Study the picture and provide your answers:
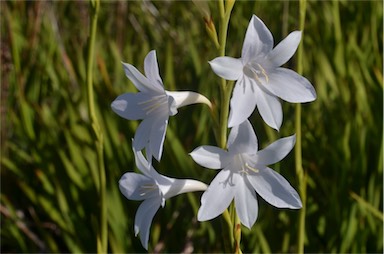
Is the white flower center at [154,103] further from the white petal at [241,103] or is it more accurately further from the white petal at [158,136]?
the white petal at [241,103]

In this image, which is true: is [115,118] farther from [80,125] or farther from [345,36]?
[345,36]

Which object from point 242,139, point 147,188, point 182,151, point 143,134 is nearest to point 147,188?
point 147,188

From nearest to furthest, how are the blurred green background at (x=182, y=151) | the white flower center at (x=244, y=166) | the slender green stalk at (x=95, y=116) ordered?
1. the white flower center at (x=244, y=166)
2. the slender green stalk at (x=95, y=116)
3. the blurred green background at (x=182, y=151)

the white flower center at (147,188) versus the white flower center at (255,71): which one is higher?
the white flower center at (255,71)

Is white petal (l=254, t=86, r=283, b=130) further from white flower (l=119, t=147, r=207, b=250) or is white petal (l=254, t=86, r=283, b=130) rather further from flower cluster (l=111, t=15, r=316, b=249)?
white flower (l=119, t=147, r=207, b=250)

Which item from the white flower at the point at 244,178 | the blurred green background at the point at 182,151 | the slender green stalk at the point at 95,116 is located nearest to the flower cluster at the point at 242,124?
the white flower at the point at 244,178

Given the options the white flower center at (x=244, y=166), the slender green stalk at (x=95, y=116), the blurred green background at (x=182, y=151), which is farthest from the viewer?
the blurred green background at (x=182, y=151)

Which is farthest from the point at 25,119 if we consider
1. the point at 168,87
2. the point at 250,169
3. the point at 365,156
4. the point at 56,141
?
the point at 250,169
